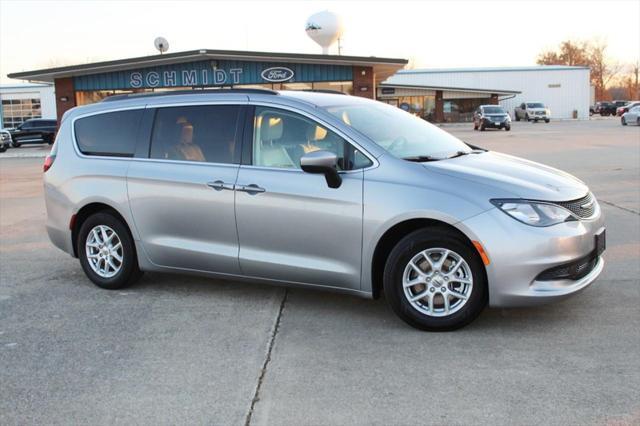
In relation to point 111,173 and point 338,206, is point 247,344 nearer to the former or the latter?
point 338,206

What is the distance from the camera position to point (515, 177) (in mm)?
5047

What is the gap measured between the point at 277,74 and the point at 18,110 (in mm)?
39366

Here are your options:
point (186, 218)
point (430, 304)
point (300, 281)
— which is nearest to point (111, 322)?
point (186, 218)

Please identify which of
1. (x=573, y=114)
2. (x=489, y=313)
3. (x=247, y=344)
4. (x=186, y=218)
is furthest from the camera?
(x=573, y=114)

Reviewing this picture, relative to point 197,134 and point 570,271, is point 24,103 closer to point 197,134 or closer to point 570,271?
point 197,134

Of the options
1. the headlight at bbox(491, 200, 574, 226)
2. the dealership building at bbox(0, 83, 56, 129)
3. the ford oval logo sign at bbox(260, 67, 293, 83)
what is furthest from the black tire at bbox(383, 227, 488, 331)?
the dealership building at bbox(0, 83, 56, 129)

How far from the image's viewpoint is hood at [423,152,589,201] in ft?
15.8

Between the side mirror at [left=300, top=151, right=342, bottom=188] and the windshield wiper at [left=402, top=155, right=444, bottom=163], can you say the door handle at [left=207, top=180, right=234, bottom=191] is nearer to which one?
the side mirror at [left=300, top=151, right=342, bottom=188]

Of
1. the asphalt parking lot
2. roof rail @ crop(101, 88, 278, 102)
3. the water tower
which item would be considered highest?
the water tower

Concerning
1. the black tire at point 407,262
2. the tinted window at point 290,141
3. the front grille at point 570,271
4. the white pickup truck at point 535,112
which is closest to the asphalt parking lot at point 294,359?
the black tire at point 407,262

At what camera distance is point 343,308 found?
5.61 m

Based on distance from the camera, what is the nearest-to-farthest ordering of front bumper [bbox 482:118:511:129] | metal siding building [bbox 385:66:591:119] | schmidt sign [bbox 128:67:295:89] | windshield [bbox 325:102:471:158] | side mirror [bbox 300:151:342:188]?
side mirror [bbox 300:151:342:188]
windshield [bbox 325:102:471:158]
schmidt sign [bbox 128:67:295:89]
front bumper [bbox 482:118:511:129]
metal siding building [bbox 385:66:591:119]

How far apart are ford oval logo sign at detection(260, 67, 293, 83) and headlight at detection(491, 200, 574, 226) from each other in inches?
1083

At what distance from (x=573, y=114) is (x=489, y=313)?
6741 centimetres
